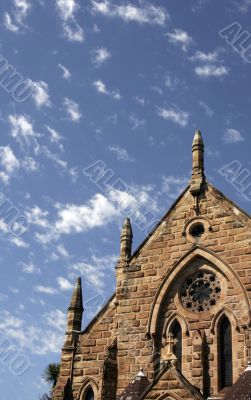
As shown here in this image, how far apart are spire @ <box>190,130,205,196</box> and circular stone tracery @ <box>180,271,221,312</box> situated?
10.4 feet

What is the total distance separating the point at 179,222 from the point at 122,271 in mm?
2747

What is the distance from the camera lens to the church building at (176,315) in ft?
57.4

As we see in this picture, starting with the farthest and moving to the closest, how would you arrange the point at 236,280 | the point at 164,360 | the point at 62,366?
the point at 62,366
the point at 236,280
the point at 164,360

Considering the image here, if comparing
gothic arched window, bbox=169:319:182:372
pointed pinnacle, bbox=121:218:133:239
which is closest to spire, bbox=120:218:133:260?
pointed pinnacle, bbox=121:218:133:239

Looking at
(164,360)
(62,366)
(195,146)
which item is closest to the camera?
(164,360)

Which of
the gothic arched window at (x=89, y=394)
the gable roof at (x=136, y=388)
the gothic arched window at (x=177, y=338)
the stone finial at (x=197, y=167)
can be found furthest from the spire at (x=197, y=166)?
the gothic arched window at (x=89, y=394)

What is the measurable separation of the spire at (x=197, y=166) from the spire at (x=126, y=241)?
2.87 m

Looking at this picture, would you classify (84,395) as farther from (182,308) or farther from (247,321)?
(247,321)

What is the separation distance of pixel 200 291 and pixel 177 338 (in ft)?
5.70

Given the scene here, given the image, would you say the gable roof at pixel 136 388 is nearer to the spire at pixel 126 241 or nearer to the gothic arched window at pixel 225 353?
the gothic arched window at pixel 225 353

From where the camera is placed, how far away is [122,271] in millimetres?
20875

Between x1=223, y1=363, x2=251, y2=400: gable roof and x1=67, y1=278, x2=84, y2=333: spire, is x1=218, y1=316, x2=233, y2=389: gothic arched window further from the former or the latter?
x1=67, y1=278, x2=84, y2=333: spire

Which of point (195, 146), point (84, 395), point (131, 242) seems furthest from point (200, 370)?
point (195, 146)

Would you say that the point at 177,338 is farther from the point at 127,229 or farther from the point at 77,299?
the point at 127,229
